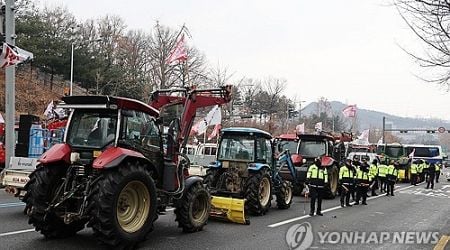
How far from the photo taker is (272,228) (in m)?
11.3

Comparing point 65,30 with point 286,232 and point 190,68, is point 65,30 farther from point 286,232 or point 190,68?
point 286,232

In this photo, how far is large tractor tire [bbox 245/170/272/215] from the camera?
508 inches

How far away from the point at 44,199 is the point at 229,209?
454 cm

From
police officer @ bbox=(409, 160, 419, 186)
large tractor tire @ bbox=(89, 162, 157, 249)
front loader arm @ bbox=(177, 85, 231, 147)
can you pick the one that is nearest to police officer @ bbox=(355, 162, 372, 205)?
front loader arm @ bbox=(177, 85, 231, 147)

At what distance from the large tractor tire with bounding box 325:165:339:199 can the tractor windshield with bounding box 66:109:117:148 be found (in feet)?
38.0

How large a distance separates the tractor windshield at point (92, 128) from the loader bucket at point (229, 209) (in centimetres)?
402

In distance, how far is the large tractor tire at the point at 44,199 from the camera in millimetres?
8281

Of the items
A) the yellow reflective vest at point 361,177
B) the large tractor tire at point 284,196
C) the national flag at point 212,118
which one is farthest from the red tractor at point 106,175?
the national flag at point 212,118

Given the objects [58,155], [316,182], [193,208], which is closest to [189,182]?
[193,208]

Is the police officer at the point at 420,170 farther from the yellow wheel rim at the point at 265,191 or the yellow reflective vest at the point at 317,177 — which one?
Answer: the yellow wheel rim at the point at 265,191

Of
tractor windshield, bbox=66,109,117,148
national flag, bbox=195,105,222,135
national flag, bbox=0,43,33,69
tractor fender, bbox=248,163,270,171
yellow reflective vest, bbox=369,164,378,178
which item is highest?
national flag, bbox=0,43,33,69

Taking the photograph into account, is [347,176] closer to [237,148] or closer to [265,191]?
[265,191]

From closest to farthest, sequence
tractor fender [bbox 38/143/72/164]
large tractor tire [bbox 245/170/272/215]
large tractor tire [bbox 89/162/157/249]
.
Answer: large tractor tire [bbox 89/162/157/249] < tractor fender [bbox 38/143/72/164] < large tractor tire [bbox 245/170/272/215]

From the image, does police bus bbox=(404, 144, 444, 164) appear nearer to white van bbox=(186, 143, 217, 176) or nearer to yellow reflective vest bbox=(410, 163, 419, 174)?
yellow reflective vest bbox=(410, 163, 419, 174)
